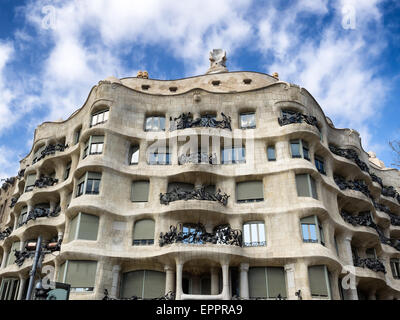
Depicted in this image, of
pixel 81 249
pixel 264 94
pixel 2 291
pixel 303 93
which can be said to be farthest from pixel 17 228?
pixel 303 93

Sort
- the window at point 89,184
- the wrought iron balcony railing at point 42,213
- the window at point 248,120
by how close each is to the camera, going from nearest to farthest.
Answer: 1. the window at point 89,184
2. the wrought iron balcony railing at point 42,213
3. the window at point 248,120

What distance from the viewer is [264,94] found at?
31344 millimetres

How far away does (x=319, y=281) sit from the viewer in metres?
24.8

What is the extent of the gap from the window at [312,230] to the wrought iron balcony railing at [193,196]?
5001mm

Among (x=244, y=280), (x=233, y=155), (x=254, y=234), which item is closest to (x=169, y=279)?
(x=244, y=280)

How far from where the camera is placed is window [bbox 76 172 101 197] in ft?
90.0

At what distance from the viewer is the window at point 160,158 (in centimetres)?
2953

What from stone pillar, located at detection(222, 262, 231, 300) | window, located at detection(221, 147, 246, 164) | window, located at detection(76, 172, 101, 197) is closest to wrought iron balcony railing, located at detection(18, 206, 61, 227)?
window, located at detection(76, 172, 101, 197)

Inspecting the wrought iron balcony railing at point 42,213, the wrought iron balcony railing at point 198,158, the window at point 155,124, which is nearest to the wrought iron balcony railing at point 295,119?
the wrought iron balcony railing at point 198,158

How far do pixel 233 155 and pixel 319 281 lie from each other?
32.2 ft

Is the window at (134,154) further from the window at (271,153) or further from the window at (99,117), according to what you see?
the window at (271,153)

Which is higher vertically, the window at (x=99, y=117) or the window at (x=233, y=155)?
the window at (x=99, y=117)

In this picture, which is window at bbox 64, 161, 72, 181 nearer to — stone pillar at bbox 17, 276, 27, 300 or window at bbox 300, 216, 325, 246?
stone pillar at bbox 17, 276, 27, 300

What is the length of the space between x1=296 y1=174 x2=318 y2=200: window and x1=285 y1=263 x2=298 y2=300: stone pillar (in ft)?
15.0
